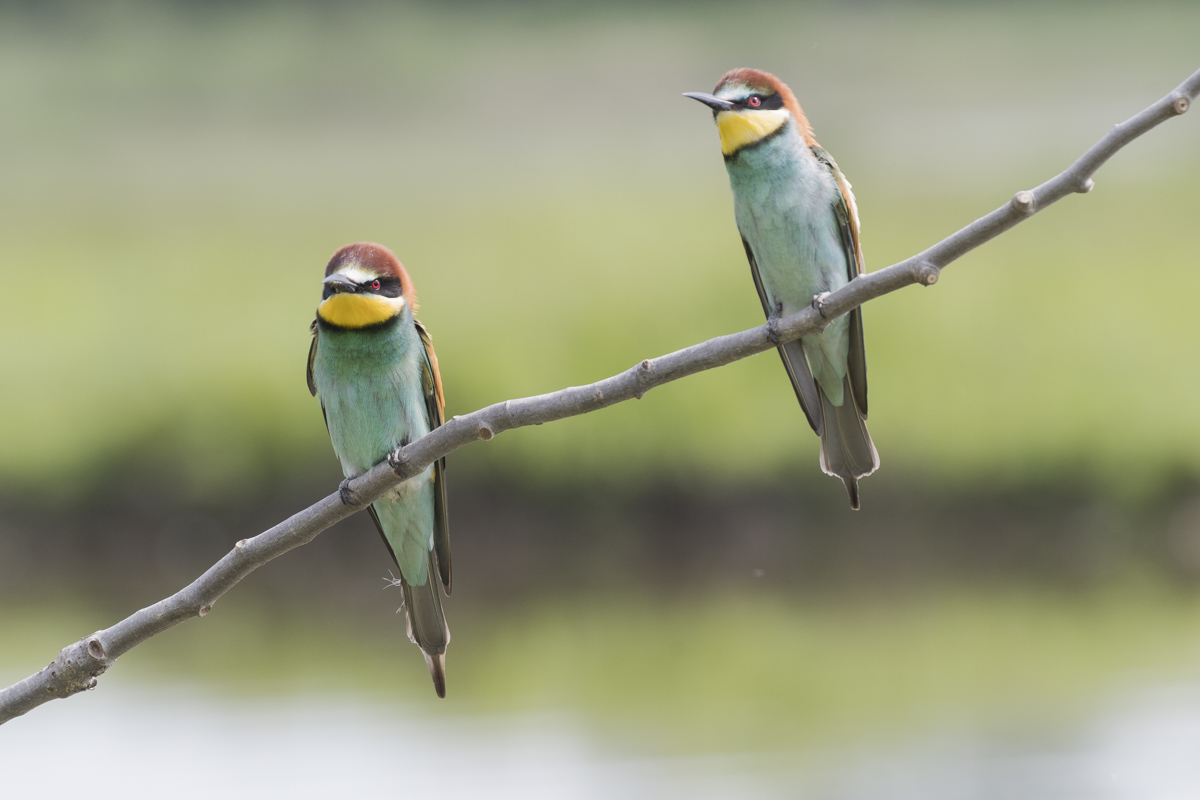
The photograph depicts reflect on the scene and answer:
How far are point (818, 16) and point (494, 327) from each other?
525 inches

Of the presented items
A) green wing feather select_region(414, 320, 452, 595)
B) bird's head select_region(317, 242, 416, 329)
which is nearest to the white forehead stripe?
bird's head select_region(317, 242, 416, 329)

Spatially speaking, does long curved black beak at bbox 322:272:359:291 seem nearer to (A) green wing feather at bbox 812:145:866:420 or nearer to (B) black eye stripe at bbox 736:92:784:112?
(B) black eye stripe at bbox 736:92:784:112

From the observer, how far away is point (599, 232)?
11.3 m

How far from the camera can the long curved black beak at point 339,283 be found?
240 cm

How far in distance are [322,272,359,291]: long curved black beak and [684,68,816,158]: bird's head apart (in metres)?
0.79

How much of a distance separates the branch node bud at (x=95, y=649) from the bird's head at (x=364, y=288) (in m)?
0.83

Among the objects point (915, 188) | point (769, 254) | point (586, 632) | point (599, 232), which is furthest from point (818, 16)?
point (769, 254)

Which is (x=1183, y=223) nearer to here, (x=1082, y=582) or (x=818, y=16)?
(x=1082, y=582)

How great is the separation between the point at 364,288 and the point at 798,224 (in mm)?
888

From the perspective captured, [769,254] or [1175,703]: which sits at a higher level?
[769,254]

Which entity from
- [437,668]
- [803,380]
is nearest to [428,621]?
[437,668]

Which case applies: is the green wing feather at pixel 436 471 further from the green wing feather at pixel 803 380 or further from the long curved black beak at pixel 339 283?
the green wing feather at pixel 803 380

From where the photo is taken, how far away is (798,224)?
265cm

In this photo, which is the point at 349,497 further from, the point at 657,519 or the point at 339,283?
the point at 657,519
